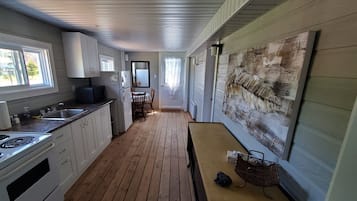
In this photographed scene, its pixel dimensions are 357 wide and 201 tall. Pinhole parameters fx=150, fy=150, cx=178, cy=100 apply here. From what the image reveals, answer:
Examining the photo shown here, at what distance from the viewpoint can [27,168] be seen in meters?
1.29

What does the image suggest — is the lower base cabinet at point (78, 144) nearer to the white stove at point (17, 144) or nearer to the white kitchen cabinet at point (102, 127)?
the white kitchen cabinet at point (102, 127)

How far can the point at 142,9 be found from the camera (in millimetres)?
1854

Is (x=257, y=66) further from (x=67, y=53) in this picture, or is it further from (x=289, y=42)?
(x=67, y=53)

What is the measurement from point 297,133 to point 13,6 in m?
3.24

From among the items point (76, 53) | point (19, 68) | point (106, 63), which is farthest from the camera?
point (106, 63)

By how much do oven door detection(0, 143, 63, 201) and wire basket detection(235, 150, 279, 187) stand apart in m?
1.72

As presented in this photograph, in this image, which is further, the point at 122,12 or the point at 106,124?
the point at 106,124

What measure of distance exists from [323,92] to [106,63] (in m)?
5.31

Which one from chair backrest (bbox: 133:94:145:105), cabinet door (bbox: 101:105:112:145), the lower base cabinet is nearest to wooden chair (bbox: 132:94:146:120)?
chair backrest (bbox: 133:94:145:105)

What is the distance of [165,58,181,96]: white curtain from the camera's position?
6.10 m

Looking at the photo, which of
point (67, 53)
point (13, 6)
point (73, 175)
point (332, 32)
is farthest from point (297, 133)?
point (67, 53)

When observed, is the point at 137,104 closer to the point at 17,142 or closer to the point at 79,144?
the point at 79,144

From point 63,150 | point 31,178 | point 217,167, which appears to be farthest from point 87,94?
point 217,167

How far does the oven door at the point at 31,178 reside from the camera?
114cm
